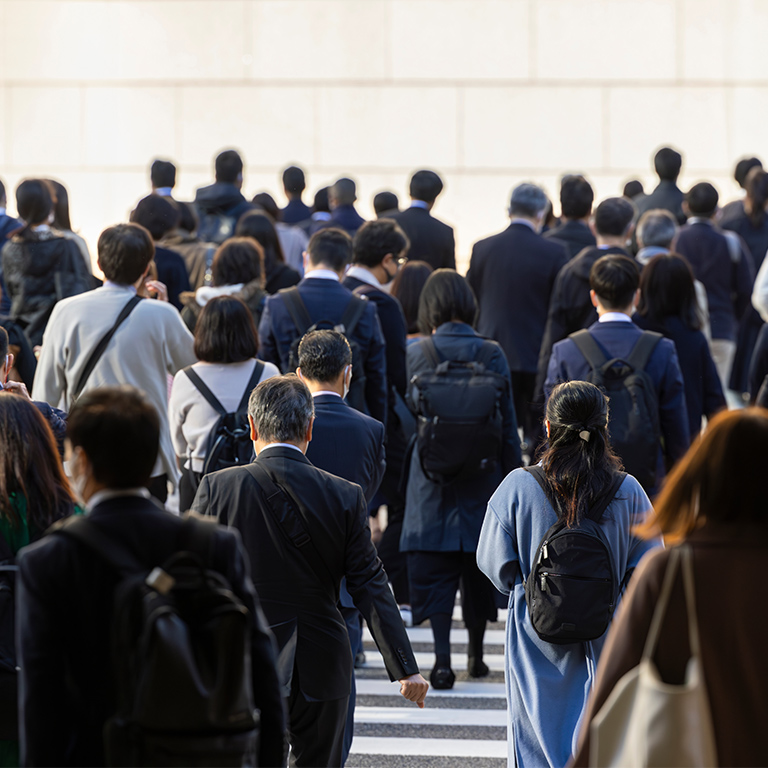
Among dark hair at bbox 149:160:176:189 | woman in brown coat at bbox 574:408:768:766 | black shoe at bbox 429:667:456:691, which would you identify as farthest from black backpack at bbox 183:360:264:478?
dark hair at bbox 149:160:176:189

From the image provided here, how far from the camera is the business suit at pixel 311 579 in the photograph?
3918 mm

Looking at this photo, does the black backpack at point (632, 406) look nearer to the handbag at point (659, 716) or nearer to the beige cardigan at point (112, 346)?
the beige cardigan at point (112, 346)

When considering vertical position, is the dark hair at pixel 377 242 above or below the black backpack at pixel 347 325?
above

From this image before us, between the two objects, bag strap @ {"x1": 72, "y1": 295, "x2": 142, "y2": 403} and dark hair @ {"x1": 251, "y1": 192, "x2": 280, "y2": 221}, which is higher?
dark hair @ {"x1": 251, "y1": 192, "x2": 280, "y2": 221}

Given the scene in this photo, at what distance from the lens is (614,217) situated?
7.88m

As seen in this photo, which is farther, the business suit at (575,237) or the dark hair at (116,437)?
the business suit at (575,237)

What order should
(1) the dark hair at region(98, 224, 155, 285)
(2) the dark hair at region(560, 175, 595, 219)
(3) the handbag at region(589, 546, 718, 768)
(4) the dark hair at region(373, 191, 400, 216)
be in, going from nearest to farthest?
(3) the handbag at region(589, 546, 718, 768) < (1) the dark hair at region(98, 224, 155, 285) < (2) the dark hair at region(560, 175, 595, 219) < (4) the dark hair at region(373, 191, 400, 216)

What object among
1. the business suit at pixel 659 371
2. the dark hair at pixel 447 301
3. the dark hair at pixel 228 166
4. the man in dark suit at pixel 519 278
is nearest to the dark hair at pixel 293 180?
the dark hair at pixel 228 166

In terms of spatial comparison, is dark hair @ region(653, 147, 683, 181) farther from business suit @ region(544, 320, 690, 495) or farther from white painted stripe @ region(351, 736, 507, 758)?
white painted stripe @ region(351, 736, 507, 758)

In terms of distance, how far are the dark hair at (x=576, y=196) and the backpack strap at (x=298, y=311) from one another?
295 centimetres

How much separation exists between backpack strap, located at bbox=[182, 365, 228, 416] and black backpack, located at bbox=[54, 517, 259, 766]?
2840 millimetres

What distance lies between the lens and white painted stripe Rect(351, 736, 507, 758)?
17.9 ft

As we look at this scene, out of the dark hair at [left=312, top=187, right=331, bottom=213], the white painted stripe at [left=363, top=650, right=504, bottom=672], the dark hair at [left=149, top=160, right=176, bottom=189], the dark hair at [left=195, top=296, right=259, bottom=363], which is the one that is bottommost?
the white painted stripe at [left=363, top=650, right=504, bottom=672]

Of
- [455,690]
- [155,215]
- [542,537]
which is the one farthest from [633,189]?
[542,537]
